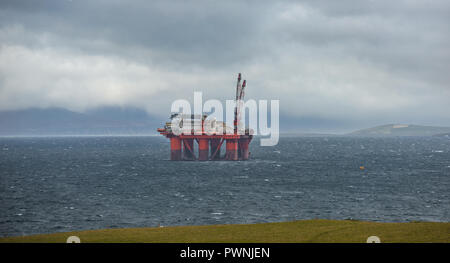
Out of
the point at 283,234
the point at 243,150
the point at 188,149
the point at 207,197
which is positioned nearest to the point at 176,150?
the point at 188,149

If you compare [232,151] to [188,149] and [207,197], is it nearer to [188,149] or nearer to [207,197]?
[188,149]

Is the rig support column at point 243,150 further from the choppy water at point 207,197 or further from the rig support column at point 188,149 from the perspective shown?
the choppy water at point 207,197

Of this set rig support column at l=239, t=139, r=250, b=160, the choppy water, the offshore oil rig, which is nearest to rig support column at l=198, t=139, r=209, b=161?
the offshore oil rig

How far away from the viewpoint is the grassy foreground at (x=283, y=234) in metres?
15.1

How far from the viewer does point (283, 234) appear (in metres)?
16.2

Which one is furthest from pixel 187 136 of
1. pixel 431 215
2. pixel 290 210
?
pixel 431 215

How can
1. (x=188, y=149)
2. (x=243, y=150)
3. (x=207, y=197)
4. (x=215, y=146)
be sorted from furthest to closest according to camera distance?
(x=243, y=150), (x=215, y=146), (x=188, y=149), (x=207, y=197)

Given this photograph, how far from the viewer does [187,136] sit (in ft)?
330

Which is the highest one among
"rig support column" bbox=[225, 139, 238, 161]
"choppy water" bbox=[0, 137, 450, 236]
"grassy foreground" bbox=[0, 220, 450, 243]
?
"grassy foreground" bbox=[0, 220, 450, 243]

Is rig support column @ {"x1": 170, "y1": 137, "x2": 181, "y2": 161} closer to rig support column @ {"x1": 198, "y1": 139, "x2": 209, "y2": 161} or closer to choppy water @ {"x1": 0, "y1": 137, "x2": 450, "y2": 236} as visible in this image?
rig support column @ {"x1": 198, "y1": 139, "x2": 209, "y2": 161}

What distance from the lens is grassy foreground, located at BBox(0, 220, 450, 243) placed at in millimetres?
15125
